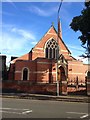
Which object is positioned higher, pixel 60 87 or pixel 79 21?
pixel 79 21

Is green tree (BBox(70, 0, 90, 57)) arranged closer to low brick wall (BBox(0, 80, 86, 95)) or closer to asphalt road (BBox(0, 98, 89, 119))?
low brick wall (BBox(0, 80, 86, 95))

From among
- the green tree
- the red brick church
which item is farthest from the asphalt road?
the red brick church

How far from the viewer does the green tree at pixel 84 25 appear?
2943 cm

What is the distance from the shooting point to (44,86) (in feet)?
109

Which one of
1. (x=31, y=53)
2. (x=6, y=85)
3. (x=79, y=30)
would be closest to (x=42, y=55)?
(x=31, y=53)

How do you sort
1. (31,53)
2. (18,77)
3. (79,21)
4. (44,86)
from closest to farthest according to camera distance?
(79,21)
(44,86)
(18,77)
(31,53)

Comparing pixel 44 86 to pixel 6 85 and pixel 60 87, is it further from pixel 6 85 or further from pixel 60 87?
pixel 6 85

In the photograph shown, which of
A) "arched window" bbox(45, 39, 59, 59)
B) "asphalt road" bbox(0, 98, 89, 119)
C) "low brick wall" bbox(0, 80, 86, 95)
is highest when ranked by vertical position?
"arched window" bbox(45, 39, 59, 59)

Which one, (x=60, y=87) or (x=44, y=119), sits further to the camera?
(x=60, y=87)

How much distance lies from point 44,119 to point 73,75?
38624 mm

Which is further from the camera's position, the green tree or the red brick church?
the red brick church

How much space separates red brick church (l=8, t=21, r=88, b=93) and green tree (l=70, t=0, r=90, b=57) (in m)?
13.1

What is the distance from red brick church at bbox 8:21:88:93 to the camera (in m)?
47.7

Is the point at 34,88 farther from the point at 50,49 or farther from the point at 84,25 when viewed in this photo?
the point at 50,49
